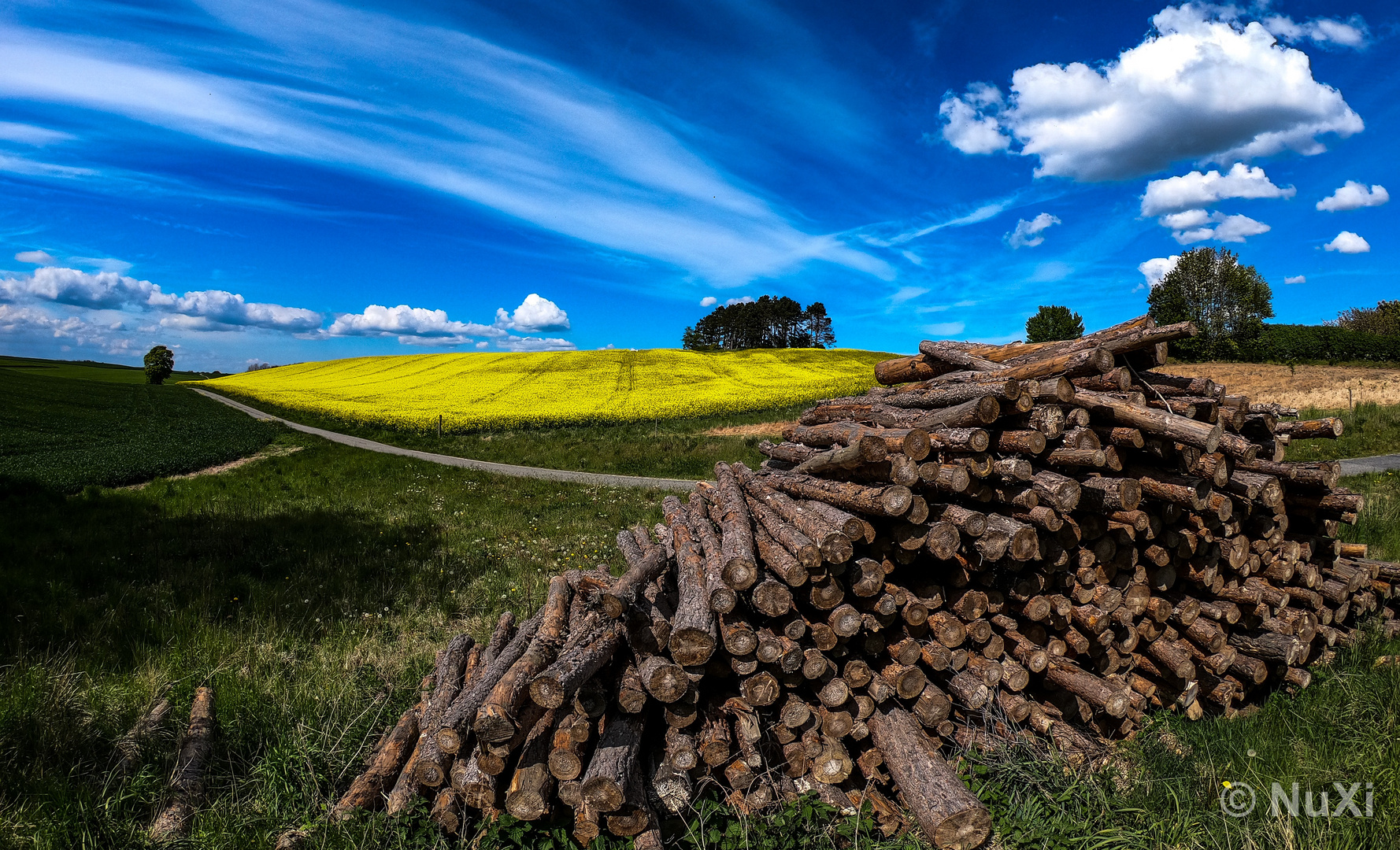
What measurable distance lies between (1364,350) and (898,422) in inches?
2333

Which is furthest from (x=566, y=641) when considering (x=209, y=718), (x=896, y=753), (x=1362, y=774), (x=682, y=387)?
(x=682, y=387)

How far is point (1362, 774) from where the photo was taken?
399 cm

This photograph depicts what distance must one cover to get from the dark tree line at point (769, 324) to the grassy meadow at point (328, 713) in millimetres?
88548

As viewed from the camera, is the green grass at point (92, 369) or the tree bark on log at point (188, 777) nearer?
the tree bark on log at point (188, 777)

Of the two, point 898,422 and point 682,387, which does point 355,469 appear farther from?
point 682,387

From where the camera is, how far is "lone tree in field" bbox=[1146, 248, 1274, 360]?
54.0 m

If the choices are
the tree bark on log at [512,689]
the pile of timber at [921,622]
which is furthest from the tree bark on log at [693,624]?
the tree bark on log at [512,689]

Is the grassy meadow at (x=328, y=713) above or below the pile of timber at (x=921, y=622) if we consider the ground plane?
below

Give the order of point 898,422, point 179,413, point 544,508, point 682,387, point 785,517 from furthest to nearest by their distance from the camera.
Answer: point 682,387 → point 179,413 → point 544,508 → point 898,422 → point 785,517

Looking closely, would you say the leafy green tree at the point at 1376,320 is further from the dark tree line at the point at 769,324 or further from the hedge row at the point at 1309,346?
the dark tree line at the point at 769,324

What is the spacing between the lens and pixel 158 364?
85.9m

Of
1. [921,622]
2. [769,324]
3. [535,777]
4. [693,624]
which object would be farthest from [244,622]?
[769,324]

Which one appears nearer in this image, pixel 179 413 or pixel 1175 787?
pixel 1175 787

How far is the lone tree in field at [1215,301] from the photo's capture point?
2127 inches
